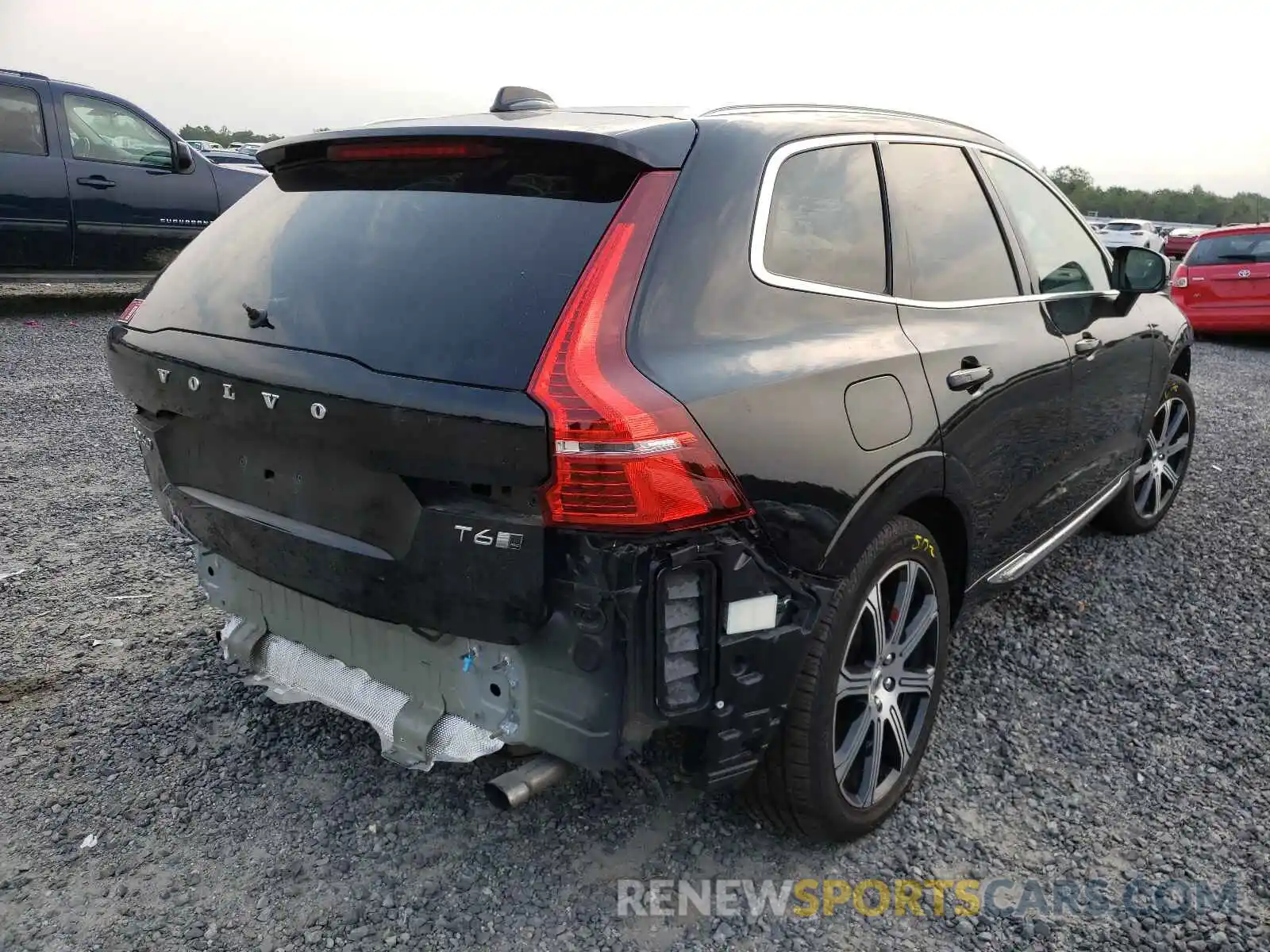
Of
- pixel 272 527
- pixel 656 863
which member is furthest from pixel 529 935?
pixel 272 527

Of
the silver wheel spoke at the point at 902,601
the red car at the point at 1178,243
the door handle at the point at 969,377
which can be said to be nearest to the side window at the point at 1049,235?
the door handle at the point at 969,377

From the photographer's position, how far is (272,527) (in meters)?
2.28

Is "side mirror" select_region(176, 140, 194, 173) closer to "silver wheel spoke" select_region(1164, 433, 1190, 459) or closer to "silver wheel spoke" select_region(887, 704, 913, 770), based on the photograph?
"silver wheel spoke" select_region(1164, 433, 1190, 459)

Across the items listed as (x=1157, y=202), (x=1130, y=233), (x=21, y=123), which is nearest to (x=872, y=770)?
(x=21, y=123)

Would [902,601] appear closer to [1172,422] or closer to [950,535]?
[950,535]

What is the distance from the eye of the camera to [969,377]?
8.98ft

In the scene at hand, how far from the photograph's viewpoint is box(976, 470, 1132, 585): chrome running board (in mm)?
3227

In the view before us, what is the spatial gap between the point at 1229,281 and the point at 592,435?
1201cm

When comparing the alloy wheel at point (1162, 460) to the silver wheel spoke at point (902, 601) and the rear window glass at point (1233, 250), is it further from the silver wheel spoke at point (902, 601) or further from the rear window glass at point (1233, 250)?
the rear window glass at point (1233, 250)

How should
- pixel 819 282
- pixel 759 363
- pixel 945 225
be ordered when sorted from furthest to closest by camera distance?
pixel 945 225
pixel 819 282
pixel 759 363

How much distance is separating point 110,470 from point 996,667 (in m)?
4.27

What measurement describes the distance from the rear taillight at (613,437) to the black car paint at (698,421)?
34mm

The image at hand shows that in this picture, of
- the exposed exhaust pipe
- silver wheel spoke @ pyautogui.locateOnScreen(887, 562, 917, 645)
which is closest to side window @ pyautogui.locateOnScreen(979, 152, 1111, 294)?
silver wheel spoke @ pyautogui.locateOnScreen(887, 562, 917, 645)

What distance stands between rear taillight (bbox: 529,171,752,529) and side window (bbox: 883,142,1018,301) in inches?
40.5
